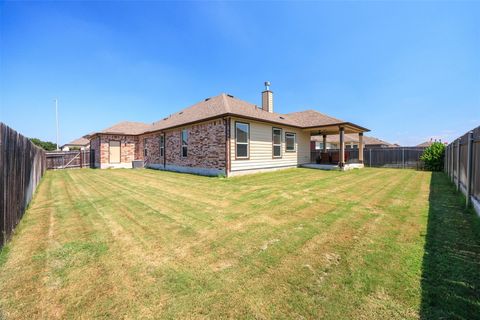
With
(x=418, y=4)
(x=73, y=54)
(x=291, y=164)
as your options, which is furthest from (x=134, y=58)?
(x=418, y=4)

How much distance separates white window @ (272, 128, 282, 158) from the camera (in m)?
13.1

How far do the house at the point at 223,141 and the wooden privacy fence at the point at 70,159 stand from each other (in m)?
1.48

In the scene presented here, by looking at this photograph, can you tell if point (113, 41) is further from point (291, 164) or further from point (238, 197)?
point (291, 164)

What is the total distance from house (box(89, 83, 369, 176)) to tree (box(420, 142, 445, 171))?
494 centimetres

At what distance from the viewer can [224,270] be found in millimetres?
2514

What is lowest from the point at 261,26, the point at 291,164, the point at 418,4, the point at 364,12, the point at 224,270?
the point at 224,270

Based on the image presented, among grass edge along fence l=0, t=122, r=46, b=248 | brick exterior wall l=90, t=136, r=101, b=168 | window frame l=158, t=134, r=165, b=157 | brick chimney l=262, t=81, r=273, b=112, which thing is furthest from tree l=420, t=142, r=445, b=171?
brick exterior wall l=90, t=136, r=101, b=168

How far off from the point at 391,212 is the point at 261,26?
1110cm

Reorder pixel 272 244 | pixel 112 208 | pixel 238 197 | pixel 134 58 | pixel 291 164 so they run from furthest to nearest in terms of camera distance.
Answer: pixel 291 164
pixel 134 58
pixel 238 197
pixel 112 208
pixel 272 244

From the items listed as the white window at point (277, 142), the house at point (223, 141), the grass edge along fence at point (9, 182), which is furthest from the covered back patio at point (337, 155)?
the grass edge along fence at point (9, 182)

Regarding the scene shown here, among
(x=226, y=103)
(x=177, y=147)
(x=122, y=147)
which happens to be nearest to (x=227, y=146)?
(x=226, y=103)

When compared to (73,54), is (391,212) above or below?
below

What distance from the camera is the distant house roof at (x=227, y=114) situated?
11.6 meters

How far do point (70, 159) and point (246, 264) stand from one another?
23361 millimetres
